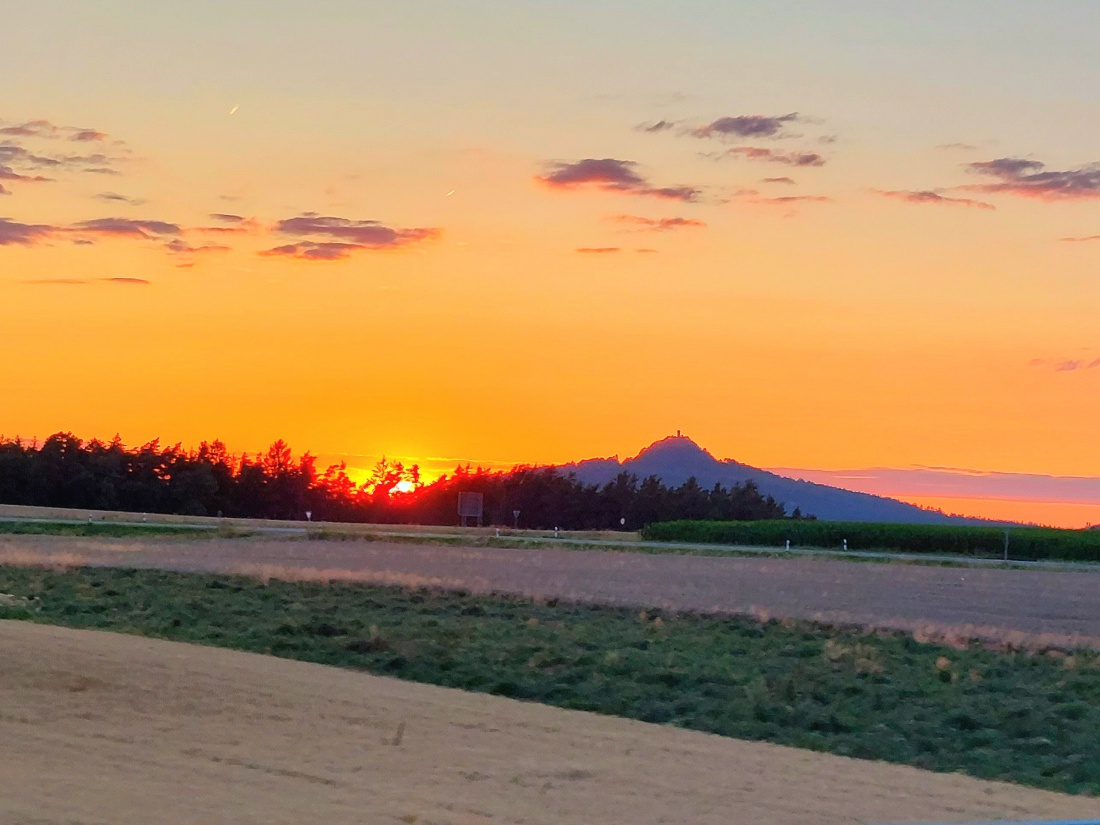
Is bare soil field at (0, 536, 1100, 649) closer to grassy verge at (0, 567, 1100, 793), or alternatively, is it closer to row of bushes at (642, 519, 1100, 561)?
grassy verge at (0, 567, 1100, 793)

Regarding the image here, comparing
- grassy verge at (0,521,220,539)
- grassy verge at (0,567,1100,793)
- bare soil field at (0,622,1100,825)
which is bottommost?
bare soil field at (0,622,1100,825)

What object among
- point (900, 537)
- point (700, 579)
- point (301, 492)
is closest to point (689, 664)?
point (700, 579)

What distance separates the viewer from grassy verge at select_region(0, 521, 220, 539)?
2311 inches

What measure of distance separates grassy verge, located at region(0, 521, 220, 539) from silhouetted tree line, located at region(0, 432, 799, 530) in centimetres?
4299

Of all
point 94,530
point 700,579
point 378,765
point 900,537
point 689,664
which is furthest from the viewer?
point 900,537

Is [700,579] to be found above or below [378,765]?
above

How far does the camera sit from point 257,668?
58.9 feet

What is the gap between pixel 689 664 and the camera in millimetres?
19703

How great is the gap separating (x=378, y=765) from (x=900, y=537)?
69464 mm

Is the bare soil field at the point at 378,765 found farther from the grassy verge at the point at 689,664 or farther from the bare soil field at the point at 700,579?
the bare soil field at the point at 700,579

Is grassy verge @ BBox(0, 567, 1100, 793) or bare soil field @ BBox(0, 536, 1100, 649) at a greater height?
bare soil field @ BBox(0, 536, 1100, 649)

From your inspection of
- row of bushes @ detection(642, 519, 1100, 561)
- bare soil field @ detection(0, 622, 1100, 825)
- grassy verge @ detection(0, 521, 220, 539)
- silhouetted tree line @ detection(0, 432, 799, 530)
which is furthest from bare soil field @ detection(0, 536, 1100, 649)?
silhouetted tree line @ detection(0, 432, 799, 530)

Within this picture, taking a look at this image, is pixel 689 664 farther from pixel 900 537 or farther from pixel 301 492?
pixel 301 492

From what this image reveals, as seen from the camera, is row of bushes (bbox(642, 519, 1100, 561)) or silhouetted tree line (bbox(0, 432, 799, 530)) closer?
row of bushes (bbox(642, 519, 1100, 561))
